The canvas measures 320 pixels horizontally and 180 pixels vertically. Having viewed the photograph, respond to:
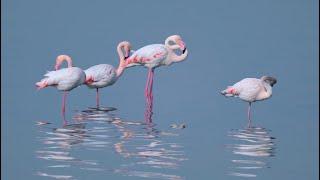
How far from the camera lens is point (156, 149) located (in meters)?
10.6

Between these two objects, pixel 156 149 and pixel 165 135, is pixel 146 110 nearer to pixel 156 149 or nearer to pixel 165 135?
pixel 165 135

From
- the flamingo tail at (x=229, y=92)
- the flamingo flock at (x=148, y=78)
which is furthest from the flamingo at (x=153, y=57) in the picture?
the flamingo tail at (x=229, y=92)

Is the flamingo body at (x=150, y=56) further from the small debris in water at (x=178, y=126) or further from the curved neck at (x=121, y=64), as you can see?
the small debris in water at (x=178, y=126)

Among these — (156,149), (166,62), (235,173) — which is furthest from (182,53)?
(235,173)

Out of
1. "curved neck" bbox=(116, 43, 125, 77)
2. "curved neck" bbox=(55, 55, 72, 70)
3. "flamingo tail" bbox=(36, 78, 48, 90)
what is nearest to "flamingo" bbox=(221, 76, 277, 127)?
"curved neck" bbox=(116, 43, 125, 77)

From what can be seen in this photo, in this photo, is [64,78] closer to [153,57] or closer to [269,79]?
[153,57]

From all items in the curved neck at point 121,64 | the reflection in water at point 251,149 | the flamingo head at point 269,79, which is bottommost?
the reflection in water at point 251,149

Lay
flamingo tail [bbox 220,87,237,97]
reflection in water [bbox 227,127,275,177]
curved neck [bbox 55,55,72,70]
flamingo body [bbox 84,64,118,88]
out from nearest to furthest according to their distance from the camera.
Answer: reflection in water [bbox 227,127,275,177], flamingo tail [bbox 220,87,237,97], curved neck [bbox 55,55,72,70], flamingo body [bbox 84,64,118,88]

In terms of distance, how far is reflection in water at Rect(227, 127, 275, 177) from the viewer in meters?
9.84

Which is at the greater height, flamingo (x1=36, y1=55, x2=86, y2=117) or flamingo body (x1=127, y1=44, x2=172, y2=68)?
flamingo body (x1=127, y1=44, x2=172, y2=68)

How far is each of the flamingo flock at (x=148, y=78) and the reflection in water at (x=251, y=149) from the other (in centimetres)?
79

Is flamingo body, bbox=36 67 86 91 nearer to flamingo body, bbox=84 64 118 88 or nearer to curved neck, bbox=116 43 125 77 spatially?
flamingo body, bbox=84 64 118 88

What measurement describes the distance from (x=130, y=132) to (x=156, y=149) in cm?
105

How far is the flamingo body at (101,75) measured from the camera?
1362cm
